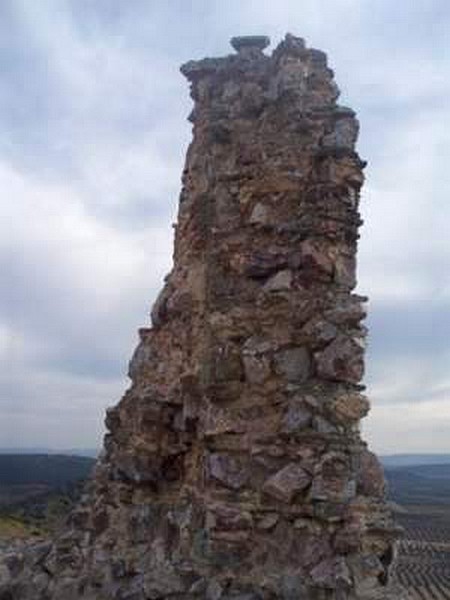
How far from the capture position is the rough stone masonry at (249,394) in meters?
6.14

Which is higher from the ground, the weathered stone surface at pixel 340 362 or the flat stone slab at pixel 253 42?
the flat stone slab at pixel 253 42

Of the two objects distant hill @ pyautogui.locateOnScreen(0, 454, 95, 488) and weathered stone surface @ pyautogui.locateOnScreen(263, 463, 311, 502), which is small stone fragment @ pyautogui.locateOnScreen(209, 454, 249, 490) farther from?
distant hill @ pyautogui.locateOnScreen(0, 454, 95, 488)

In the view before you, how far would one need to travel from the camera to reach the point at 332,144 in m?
6.85

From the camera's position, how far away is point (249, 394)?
21.7 ft

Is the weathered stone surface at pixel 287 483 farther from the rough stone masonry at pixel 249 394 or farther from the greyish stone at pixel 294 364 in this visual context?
the greyish stone at pixel 294 364

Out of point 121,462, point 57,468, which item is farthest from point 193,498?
point 57,468

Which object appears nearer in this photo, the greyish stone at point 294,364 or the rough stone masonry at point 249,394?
the rough stone masonry at point 249,394

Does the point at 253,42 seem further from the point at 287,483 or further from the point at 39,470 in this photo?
the point at 39,470

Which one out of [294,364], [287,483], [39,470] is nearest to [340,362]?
[294,364]

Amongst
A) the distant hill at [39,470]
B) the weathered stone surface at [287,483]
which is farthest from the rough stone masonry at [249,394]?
the distant hill at [39,470]

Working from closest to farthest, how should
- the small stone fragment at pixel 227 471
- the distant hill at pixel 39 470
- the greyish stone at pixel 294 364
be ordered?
the small stone fragment at pixel 227 471
the greyish stone at pixel 294 364
the distant hill at pixel 39 470

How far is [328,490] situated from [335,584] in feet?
2.03

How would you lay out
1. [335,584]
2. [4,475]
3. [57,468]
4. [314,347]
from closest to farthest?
[335,584], [314,347], [4,475], [57,468]

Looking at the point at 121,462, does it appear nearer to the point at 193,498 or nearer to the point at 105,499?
the point at 105,499
